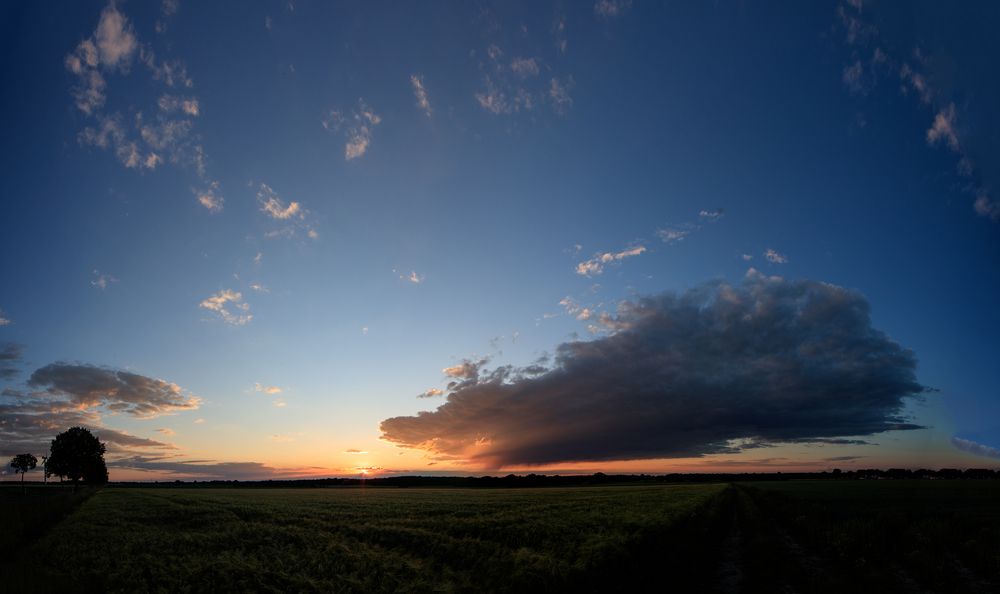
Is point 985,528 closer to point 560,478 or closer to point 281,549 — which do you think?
point 281,549

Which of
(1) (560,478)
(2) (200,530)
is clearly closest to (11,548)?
(2) (200,530)

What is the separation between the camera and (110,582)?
1376 centimetres

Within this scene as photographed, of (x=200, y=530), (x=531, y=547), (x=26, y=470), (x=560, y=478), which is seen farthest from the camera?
(x=560, y=478)

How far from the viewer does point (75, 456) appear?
358 ft

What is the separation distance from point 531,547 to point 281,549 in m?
9.79

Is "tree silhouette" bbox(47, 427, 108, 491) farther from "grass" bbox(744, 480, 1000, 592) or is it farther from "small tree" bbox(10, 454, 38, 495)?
"grass" bbox(744, 480, 1000, 592)

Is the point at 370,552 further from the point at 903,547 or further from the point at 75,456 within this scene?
the point at 75,456

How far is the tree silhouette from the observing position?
10856cm

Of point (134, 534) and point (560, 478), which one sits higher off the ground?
point (134, 534)

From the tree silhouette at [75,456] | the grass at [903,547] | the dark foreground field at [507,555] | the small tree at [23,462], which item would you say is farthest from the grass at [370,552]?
the small tree at [23,462]

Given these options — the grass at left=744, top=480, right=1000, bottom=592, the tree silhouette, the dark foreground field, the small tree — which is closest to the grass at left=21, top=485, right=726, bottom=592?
the dark foreground field

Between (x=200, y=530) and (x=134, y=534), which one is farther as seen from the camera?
(x=200, y=530)

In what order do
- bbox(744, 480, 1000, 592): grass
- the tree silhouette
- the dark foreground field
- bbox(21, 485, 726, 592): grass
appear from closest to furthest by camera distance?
1. bbox(21, 485, 726, 592): grass
2. the dark foreground field
3. bbox(744, 480, 1000, 592): grass
4. the tree silhouette

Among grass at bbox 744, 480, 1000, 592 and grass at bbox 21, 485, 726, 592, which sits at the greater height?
grass at bbox 21, 485, 726, 592
